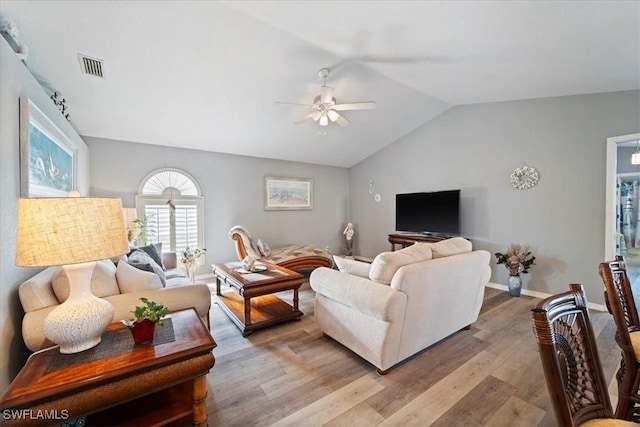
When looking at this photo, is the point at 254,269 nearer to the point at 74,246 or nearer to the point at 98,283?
the point at 98,283

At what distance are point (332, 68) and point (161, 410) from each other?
3.54 m

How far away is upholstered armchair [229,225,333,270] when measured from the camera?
430 cm

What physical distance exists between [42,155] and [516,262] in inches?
215

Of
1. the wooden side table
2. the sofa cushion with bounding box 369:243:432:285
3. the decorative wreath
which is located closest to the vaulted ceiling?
the decorative wreath

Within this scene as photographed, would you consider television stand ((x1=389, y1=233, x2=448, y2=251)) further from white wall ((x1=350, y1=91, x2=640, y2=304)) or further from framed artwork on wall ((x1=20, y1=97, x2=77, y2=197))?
framed artwork on wall ((x1=20, y1=97, x2=77, y2=197))

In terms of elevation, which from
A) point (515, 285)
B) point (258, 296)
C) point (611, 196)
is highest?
point (611, 196)

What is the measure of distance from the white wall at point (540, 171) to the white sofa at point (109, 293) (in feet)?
14.4

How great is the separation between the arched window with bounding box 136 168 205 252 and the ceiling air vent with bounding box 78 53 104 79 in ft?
6.32

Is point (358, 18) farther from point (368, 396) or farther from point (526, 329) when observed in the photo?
point (526, 329)

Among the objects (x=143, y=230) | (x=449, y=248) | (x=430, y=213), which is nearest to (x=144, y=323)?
(x=449, y=248)

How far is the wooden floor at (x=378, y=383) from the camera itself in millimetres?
1644

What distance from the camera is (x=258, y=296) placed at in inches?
112

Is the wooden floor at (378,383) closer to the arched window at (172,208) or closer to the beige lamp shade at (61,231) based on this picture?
the beige lamp shade at (61,231)

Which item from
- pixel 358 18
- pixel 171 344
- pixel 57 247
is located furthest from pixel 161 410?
pixel 358 18
